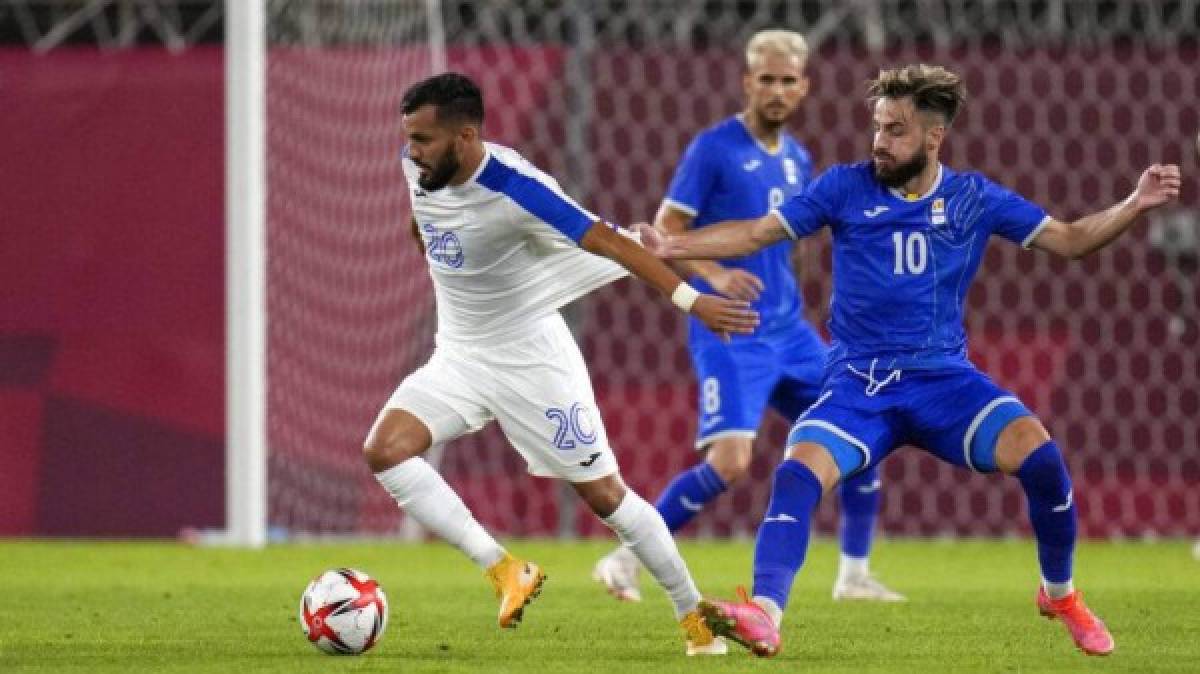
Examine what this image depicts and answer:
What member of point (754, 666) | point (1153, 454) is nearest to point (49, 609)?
point (754, 666)

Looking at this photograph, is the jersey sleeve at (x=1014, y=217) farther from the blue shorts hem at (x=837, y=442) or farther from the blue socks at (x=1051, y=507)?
the blue shorts hem at (x=837, y=442)

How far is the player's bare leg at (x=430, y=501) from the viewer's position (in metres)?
7.26

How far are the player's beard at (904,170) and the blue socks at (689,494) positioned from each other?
2.59m

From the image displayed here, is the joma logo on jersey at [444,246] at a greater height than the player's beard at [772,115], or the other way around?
the player's beard at [772,115]

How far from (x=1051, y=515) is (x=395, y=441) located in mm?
2021

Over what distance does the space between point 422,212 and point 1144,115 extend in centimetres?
683

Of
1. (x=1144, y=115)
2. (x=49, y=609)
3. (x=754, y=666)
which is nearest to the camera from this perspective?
(x=754, y=666)

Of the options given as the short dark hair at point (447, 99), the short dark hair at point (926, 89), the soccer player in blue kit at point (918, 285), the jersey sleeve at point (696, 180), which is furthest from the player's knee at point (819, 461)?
the jersey sleeve at point (696, 180)

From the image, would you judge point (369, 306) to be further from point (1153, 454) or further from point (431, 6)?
point (1153, 454)

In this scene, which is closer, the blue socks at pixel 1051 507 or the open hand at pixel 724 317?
the open hand at pixel 724 317

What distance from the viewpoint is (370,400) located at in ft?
43.2

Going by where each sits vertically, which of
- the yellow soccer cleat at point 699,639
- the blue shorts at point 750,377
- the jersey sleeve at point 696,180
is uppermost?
the jersey sleeve at point 696,180

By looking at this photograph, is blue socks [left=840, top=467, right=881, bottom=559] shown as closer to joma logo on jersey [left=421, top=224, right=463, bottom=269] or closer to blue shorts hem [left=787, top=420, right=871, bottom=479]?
blue shorts hem [left=787, top=420, right=871, bottom=479]

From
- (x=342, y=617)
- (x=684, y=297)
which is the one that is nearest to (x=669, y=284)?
(x=684, y=297)
